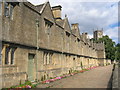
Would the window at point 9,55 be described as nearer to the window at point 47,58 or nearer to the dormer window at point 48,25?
the window at point 47,58

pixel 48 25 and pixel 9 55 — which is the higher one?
pixel 48 25

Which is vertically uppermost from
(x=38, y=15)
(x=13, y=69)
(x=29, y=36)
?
(x=38, y=15)

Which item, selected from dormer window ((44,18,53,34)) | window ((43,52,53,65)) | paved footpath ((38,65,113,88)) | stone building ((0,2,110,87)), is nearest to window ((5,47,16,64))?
stone building ((0,2,110,87))

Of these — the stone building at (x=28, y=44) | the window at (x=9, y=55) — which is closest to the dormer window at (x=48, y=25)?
the stone building at (x=28, y=44)

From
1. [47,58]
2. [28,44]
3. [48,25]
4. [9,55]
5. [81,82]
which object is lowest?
[81,82]

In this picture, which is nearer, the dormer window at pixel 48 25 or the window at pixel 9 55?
the window at pixel 9 55

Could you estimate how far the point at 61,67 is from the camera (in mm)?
17781

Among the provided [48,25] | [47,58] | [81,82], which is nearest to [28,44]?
[47,58]

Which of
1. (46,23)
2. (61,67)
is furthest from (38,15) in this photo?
(61,67)

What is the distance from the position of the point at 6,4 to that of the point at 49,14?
6862 mm

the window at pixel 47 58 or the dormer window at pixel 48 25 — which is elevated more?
the dormer window at pixel 48 25

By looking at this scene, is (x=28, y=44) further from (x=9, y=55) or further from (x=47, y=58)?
(x=47, y=58)

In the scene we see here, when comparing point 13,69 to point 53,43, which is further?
point 53,43

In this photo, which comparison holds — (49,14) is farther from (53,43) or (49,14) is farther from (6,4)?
(6,4)
